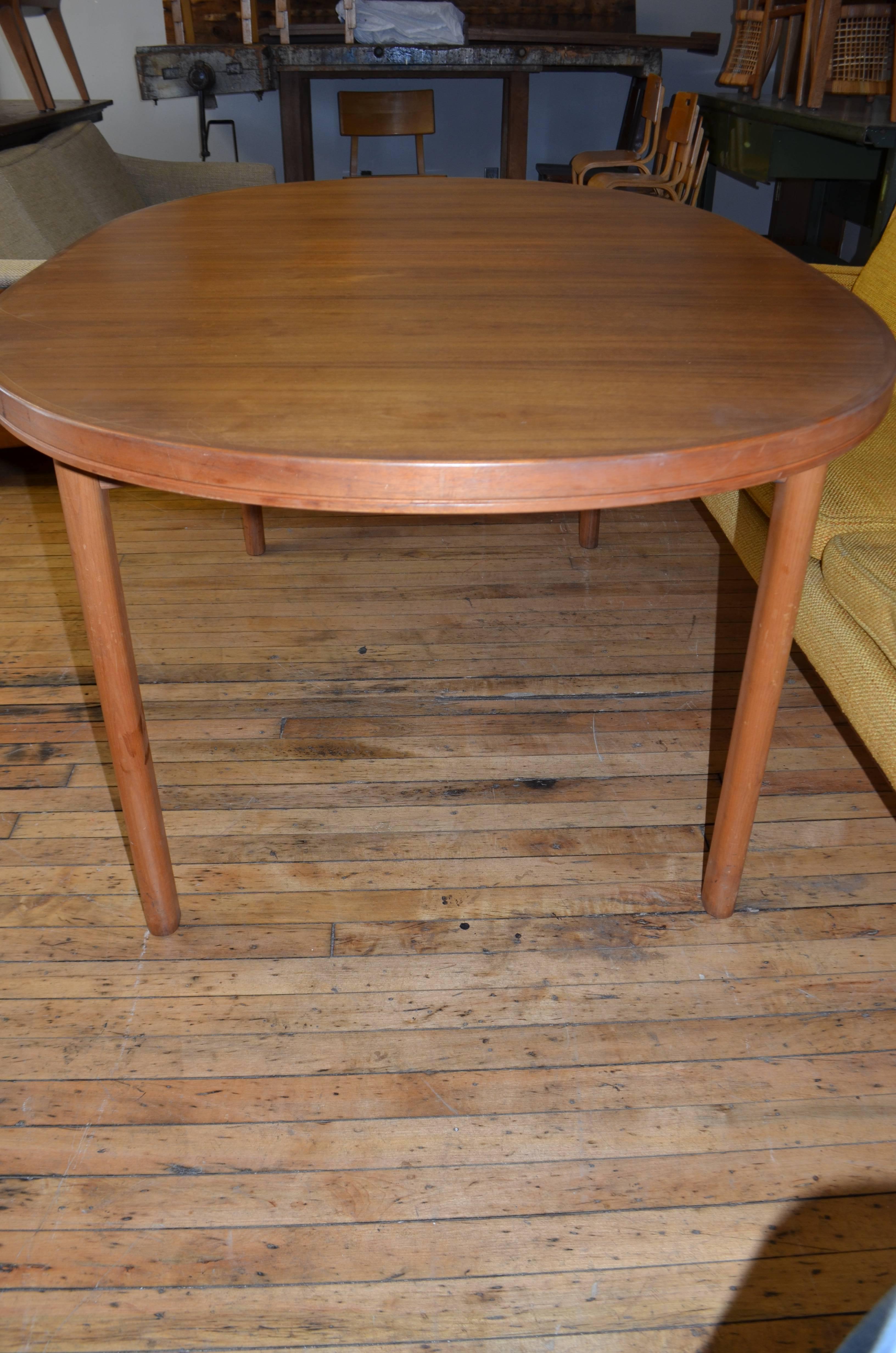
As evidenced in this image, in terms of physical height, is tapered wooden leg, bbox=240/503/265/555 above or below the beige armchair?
below

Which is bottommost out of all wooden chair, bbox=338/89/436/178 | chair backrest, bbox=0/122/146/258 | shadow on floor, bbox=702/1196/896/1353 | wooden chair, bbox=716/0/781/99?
shadow on floor, bbox=702/1196/896/1353

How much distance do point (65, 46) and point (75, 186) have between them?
2.10 m

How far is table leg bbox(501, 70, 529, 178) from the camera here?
188 inches

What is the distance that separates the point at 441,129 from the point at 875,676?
19.1 feet

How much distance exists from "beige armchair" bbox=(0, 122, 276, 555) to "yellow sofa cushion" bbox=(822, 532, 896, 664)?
1212 mm

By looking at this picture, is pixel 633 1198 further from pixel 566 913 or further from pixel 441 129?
pixel 441 129

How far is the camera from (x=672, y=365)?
93 centimetres

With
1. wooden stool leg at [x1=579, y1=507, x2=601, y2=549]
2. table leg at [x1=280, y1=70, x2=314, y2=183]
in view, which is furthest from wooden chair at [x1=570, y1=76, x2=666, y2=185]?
wooden stool leg at [x1=579, y1=507, x2=601, y2=549]

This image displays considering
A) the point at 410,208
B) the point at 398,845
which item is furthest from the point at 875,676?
the point at 410,208

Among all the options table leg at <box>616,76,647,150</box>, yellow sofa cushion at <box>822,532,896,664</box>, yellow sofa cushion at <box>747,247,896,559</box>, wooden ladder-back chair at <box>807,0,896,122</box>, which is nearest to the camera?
yellow sofa cushion at <box>822,532,896,664</box>

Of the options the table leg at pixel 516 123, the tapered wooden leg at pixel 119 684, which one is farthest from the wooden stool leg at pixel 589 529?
the table leg at pixel 516 123

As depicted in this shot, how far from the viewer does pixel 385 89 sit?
6.02 meters

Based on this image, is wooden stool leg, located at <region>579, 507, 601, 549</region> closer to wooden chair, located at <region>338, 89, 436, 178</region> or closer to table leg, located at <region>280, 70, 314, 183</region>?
wooden chair, located at <region>338, 89, 436, 178</region>

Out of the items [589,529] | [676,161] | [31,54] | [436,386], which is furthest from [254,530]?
[676,161]
